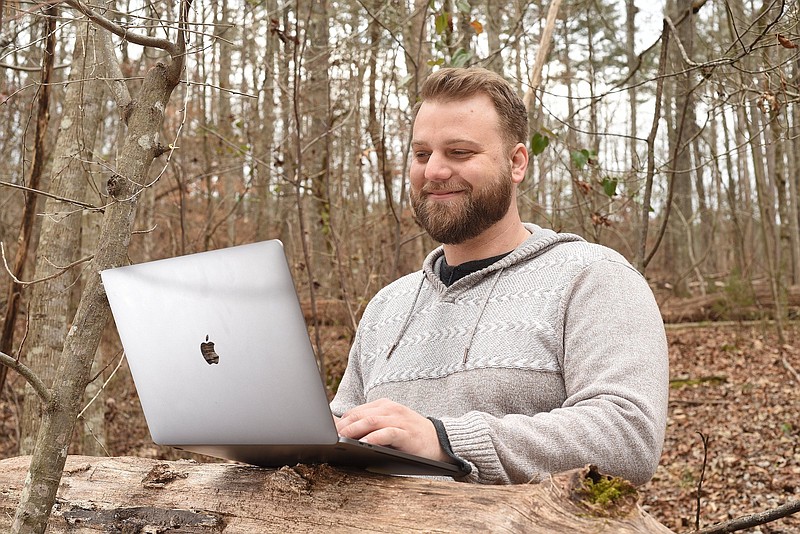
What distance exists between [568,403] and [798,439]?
5.08m

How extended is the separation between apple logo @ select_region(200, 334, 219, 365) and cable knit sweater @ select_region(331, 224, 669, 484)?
543 millimetres

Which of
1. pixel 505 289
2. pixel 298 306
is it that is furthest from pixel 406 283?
pixel 298 306

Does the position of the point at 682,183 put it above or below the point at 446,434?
above

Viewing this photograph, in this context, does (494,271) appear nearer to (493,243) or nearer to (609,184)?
(493,243)

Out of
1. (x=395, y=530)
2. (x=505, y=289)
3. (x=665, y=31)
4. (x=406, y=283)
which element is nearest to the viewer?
(x=395, y=530)

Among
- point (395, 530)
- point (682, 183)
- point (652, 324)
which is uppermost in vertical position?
point (682, 183)

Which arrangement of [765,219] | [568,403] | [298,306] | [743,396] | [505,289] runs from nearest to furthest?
[298,306] → [568,403] → [505,289] → [743,396] → [765,219]

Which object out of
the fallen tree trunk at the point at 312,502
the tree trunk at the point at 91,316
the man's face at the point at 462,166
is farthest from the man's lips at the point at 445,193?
the fallen tree trunk at the point at 312,502

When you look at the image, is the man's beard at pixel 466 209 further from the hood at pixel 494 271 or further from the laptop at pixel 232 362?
the laptop at pixel 232 362

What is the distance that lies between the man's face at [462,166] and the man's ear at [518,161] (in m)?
0.07

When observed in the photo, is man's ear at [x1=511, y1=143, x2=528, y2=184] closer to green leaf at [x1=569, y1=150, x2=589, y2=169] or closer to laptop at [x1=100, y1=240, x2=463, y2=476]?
laptop at [x1=100, y1=240, x2=463, y2=476]

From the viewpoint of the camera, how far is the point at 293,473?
69.1 inches

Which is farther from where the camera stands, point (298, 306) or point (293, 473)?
point (293, 473)

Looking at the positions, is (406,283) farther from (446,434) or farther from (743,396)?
(743,396)
